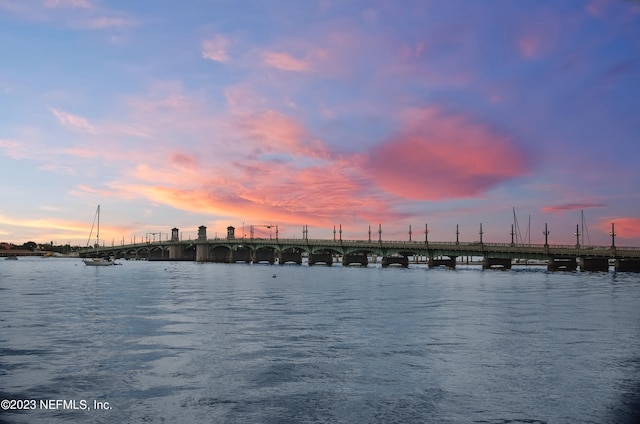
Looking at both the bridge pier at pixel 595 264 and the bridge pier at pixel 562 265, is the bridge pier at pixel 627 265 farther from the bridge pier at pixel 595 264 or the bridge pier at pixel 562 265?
the bridge pier at pixel 562 265

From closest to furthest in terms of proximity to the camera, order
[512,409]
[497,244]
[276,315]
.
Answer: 1. [512,409]
2. [276,315]
3. [497,244]

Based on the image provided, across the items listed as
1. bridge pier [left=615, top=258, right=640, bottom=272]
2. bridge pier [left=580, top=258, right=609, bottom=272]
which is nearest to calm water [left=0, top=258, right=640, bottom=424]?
bridge pier [left=615, top=258, right=640, bottom=272]

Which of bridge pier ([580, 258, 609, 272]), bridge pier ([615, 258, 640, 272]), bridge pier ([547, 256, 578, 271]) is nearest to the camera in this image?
bridge pier ([615, 258, 640, 272])

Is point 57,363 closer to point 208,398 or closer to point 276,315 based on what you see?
point 208,398

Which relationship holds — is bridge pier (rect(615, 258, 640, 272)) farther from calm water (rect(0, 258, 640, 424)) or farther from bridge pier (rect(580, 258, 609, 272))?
calm water (rect(0, 258, 640, 424))

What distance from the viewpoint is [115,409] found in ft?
64.9

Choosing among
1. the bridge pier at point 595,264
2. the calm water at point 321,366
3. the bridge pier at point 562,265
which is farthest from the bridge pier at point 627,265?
the calm water at point 321,366

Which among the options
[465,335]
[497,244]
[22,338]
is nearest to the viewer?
[22,338]

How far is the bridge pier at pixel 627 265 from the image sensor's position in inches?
6929

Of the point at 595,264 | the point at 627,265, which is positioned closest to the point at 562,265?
the point at 595,264

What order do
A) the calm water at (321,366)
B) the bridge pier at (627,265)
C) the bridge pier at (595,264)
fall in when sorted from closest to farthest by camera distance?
the calm water at (321,366)
the bridge pier at (627,265)
the bridge pier at (595,264)

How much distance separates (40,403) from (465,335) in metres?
26.5

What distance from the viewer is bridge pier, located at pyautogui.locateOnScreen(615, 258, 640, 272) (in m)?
176

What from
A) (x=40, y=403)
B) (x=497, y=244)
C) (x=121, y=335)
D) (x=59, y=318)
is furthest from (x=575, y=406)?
(x=497, y=244)
